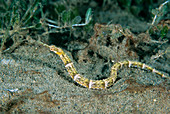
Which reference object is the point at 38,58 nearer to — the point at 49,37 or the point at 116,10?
the point at 49,37

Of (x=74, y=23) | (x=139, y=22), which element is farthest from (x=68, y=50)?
(x=139, y=22)

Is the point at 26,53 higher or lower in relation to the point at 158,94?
higher

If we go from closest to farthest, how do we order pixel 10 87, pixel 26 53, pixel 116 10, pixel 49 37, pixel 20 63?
1. pixel 10 87
2. pixel 20 63
3. pixel 26 53
4. pixel 49 37
5. pixel 116 10

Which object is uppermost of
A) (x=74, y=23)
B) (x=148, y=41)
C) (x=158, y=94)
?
(x=74, y=23)

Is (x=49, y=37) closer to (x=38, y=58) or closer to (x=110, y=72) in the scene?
(x=38, y=58)

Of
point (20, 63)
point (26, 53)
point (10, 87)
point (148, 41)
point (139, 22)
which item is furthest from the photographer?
point (139, 22)

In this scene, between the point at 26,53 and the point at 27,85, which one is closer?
the point at 27,85
